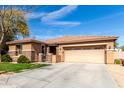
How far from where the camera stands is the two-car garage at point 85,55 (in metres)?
22.8

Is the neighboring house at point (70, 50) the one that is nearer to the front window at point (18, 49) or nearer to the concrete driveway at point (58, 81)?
the front window at point (18, 49)

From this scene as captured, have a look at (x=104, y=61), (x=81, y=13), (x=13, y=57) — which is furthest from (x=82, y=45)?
(x=13, y=57)

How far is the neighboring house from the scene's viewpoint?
22562 mm

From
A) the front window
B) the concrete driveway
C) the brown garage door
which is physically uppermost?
the front window

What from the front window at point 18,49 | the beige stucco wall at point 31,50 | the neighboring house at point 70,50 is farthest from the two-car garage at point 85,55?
the front window at point 18,49

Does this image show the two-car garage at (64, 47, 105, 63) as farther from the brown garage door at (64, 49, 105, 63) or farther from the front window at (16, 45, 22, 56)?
the front window at (16, 45, 22, 56)

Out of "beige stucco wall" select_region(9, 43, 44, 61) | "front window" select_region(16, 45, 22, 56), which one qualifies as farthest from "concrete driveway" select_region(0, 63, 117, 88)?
"front window" select_region(16, 45, 22, 56)

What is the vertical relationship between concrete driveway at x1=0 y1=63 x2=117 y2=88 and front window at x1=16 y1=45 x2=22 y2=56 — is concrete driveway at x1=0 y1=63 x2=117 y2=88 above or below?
below

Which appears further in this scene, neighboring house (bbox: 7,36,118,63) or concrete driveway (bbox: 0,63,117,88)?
neighboring house (bbox: 7,36,118,63)

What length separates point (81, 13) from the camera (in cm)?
2850

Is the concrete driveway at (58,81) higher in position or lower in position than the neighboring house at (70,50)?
lower

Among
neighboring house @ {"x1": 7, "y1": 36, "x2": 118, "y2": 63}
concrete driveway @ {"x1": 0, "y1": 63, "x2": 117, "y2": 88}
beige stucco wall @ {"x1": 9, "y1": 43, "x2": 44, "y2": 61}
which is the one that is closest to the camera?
concrete driveway @ {"x1": 0, "y1": 63, "x2": 117, "y2": 88}
